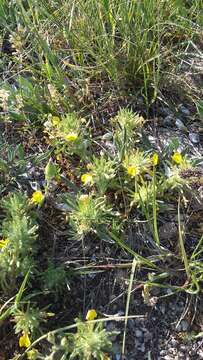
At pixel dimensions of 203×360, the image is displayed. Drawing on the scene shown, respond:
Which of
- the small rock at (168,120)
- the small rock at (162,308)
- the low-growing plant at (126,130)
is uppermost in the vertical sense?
the low-growing plant at (126,130)

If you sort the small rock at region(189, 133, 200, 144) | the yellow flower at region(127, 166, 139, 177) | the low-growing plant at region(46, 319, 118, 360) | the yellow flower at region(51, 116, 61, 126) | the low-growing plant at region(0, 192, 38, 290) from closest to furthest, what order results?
the low-growing plant at region(46, 319, 118, 360) < the low-growing plant at region(0, 192, 38, 290) < the yellow flower at region(127, 166, 139, 177) < the yellow flower at region(51, 116, 61, 126) < the small rock at region(189, 133, 200, 144)

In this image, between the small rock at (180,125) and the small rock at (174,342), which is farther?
the small rock at (180,125)

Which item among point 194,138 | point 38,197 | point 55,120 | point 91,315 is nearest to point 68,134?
point 55,120

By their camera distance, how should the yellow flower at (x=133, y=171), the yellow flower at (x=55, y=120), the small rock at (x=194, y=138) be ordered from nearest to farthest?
the yellow flower at (x=133, y=171)
the yellow flower at (x=55, y=120)
the small rock at (x=194, y=138)

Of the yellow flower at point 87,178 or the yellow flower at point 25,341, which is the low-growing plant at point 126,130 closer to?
the yellow flower at point 87,178

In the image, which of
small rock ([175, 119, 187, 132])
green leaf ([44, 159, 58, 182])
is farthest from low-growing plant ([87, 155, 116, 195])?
small rock ([175, 119, 187, 132])

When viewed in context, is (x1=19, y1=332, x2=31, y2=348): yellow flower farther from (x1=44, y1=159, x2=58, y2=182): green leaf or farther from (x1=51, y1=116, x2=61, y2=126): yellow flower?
(x1=51, y1=116, x2=61, y2=126): yellow flower

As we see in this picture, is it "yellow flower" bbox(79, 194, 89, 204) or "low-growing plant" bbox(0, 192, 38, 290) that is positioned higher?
"yellow flower" bbox(79, 194, 89, 204)

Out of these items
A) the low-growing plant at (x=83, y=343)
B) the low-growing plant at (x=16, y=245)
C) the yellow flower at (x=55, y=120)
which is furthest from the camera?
the yellow flower at (x=55, y=120)

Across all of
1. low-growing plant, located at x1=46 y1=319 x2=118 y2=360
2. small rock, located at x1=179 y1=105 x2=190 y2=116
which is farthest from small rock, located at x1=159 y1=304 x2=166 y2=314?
small rock, located at x1=179 y1=105 x2=190 y2=116

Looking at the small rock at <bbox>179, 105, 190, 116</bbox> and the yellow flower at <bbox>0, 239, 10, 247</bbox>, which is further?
the small rock at <bbox>179, 105, 190, 116</bbox>

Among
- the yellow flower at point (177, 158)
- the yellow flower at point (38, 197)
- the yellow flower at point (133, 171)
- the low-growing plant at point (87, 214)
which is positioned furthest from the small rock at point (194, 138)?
the yellow flower at point (38, 197)

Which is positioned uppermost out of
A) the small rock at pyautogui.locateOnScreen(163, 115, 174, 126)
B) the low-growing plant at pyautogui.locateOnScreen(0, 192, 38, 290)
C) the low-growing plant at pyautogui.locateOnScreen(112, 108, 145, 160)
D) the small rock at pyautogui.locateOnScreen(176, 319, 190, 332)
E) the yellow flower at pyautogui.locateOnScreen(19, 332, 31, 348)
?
the low-growing plant at pyautogui.locateOnScreen(112, 108, 145, 160)

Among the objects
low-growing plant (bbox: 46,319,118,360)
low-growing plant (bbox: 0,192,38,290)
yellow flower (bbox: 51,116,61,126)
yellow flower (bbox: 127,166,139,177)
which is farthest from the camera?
yellow flower (bbox: 51,116,61,126)
